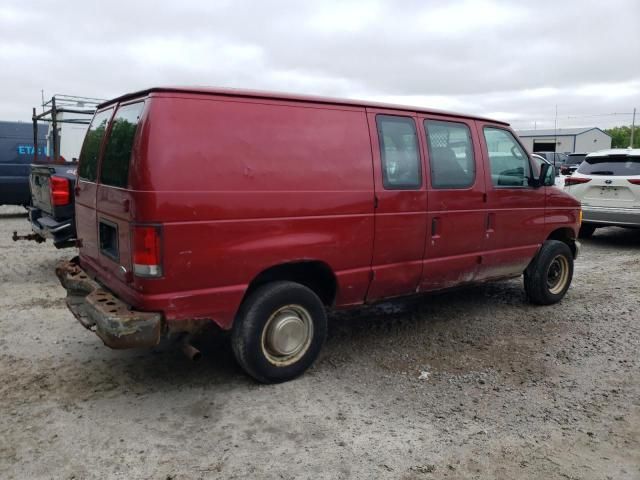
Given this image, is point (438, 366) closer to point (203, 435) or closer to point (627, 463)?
point (627, 463)

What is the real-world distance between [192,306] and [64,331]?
221 cm

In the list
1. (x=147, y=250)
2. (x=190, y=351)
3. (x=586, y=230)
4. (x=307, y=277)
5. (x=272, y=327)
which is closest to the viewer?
(x=147, y=250)

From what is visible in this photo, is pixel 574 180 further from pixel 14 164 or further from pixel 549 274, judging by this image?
pixel 14 164

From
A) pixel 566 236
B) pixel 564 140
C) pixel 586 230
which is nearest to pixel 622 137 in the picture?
pixel 564 140

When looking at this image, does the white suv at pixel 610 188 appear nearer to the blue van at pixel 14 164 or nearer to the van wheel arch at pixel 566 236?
the van wheel arch at pixel 566 236

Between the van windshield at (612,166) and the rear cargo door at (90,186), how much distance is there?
345 inches

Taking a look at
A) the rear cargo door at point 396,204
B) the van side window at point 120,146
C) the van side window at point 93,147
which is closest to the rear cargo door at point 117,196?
the van side window at point 120,146

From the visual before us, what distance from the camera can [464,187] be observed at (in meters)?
4.90

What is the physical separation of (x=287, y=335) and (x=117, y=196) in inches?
59.3

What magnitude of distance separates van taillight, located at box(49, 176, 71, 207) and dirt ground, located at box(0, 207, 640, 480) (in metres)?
1.30

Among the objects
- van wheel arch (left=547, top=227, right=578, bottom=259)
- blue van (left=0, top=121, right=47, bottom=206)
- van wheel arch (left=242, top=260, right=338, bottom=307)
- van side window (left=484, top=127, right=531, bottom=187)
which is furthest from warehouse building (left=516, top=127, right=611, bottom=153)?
van wheel arch (left=242, top=260, right=338, bottom=307)

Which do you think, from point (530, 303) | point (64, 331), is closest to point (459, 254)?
point (530, 303)

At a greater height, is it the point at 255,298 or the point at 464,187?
the point at 464,187

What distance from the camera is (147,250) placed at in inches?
131
